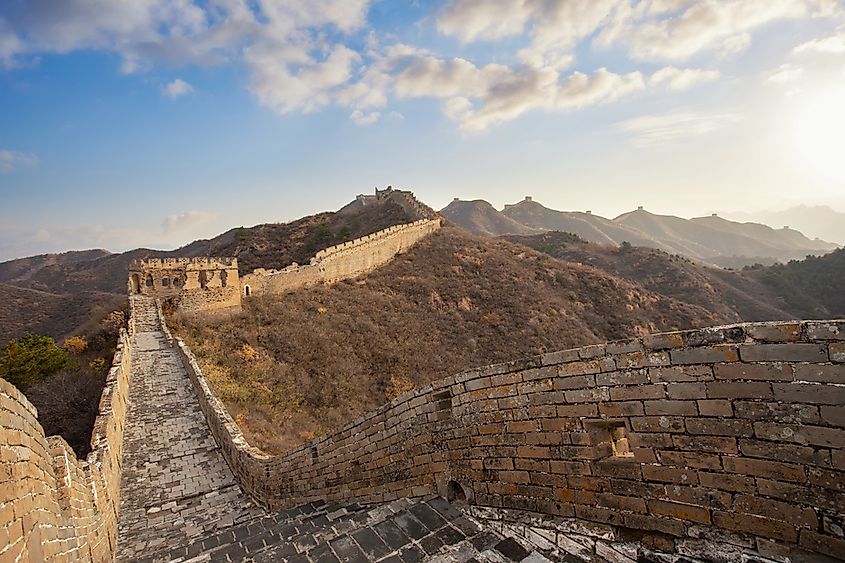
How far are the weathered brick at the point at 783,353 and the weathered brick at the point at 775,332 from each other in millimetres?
40

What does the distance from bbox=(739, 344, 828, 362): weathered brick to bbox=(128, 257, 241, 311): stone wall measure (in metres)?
21.9

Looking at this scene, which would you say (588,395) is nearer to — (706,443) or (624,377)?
(624,377)

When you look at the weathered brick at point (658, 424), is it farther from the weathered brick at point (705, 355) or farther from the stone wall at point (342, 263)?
the stone wall at point (342, 263)

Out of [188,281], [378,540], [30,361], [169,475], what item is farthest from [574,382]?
[188,281]

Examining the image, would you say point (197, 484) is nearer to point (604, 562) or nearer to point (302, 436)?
point (302, 436)

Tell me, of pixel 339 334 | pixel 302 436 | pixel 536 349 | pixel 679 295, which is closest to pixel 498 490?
pixel 302 436

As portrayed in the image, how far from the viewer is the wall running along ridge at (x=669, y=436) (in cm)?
228

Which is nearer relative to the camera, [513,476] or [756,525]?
[756,525]

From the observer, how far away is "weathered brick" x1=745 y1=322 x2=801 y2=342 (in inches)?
93.4

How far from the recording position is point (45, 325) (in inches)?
1300

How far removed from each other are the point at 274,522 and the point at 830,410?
6.21 meters

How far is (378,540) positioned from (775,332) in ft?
11.4

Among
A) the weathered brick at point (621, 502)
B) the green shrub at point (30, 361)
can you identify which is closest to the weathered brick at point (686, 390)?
the weathered brick at point (621, 502)

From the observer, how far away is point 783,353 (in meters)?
2.39
